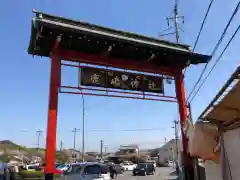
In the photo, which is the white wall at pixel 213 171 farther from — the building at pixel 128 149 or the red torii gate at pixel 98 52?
the building at pixel 128 149

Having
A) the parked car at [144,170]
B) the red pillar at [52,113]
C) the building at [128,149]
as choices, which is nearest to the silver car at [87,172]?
the red pillar at [52,113]

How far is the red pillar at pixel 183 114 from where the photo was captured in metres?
11.9

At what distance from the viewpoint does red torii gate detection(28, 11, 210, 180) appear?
11.2m

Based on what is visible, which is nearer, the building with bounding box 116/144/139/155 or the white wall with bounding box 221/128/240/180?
the white wall with bounding box 221/128/240/180

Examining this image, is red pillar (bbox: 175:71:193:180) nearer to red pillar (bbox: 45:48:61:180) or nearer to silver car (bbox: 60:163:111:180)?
silver car (bbox: 60:163:111:180)

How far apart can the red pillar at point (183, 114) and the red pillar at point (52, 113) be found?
5317 millimetres

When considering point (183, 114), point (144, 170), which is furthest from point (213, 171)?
point (144, 170)

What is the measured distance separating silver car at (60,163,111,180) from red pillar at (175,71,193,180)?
3620 millimetres

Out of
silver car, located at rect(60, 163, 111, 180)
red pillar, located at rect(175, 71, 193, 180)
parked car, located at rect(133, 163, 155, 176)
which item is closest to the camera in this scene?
red pillar, located at rect(175, 71, 193, 180)

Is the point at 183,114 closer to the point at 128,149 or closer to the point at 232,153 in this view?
the point at 232,153

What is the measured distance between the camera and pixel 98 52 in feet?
41.7

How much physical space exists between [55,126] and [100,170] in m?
3.60

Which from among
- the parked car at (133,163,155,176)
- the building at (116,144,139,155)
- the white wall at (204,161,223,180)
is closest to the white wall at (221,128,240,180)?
the white wall at (204,161,223,180)

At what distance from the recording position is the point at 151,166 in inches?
1508
